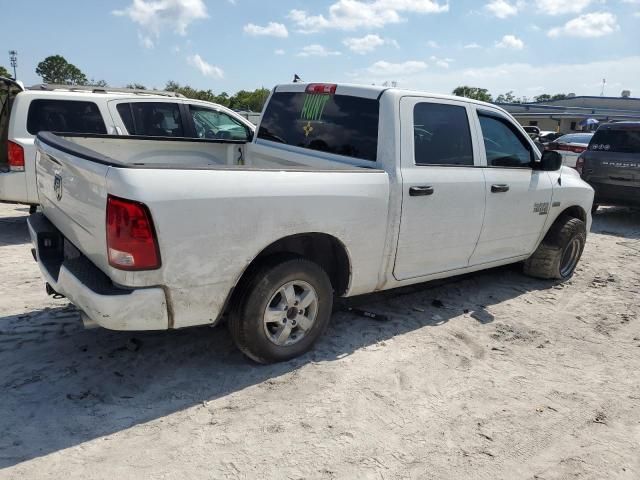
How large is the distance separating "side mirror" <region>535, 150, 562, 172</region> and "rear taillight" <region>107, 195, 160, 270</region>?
3.86m

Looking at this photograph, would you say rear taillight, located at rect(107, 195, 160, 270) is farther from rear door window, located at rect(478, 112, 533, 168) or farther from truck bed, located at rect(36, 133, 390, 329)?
rear door window, located at rect(478, 112, 533, 168)

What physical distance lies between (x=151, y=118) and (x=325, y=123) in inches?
173

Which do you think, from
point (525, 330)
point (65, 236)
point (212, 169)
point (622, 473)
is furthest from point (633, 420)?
point (65, 236)

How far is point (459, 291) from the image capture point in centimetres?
538

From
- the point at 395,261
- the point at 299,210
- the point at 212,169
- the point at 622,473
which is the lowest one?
the point at 622,473

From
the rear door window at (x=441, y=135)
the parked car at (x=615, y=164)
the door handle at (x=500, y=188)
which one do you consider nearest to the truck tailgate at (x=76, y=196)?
the rear door window at (x=441, y=135)

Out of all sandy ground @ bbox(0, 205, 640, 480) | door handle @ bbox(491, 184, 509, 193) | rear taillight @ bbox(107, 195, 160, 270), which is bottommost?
sandy ground @ bbox(0, 205, 640, 480)

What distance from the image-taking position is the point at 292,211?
328 cm

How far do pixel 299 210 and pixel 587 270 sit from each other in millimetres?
4691

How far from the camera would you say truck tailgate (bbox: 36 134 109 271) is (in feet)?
9.44

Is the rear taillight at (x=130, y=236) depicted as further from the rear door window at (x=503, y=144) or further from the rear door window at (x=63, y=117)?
the rear door window at (x=63, y=117)

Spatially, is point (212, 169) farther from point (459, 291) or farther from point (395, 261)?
point (459, 291)

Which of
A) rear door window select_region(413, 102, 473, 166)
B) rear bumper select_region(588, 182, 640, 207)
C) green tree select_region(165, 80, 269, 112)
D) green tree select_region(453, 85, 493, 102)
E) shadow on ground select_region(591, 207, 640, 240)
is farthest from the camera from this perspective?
green tree select_region(453, 85, 493, 102)

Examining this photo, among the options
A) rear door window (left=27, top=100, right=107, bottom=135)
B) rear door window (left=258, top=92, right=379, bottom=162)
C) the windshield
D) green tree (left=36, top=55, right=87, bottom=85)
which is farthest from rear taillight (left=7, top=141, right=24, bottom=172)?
green tree (left=36, top=55, right=87, bottom=85)
